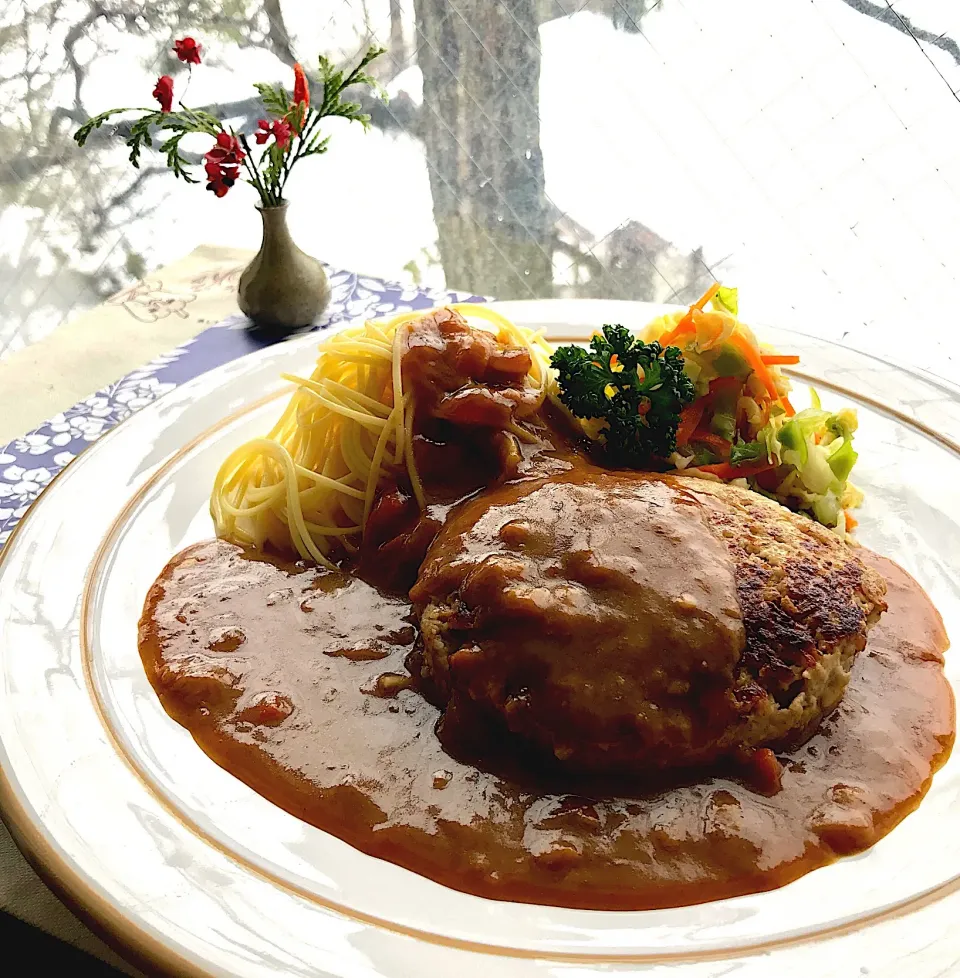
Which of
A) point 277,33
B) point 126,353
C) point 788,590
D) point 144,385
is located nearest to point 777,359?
point 788,590

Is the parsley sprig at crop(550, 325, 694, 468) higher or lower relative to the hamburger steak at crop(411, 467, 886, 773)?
higher

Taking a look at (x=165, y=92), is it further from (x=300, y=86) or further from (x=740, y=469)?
(x=740, y=469)

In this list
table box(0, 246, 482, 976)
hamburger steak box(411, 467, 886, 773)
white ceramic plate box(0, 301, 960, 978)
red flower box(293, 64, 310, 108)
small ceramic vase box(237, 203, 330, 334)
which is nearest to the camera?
white ceramic plate box(0, 301, 960, 978)

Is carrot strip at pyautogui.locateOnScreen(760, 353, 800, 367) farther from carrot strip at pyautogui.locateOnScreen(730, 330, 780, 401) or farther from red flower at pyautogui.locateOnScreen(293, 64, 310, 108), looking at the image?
red flower at pyautogui.locateOnScreen(293, 64, 310, 108)

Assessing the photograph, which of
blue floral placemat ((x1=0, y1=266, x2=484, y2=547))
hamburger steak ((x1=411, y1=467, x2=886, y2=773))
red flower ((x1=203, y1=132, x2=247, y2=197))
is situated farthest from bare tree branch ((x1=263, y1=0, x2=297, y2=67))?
hamburger steak ((x1=411, y1=467, x2=886, y2=773))

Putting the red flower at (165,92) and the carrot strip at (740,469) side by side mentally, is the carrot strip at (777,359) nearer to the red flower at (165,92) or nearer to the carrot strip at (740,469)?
the carrot strip at (740,469)
